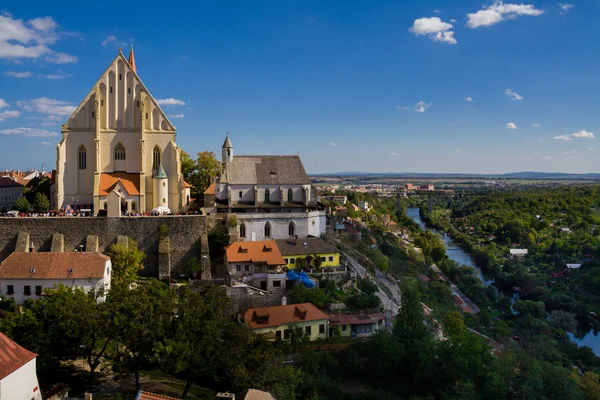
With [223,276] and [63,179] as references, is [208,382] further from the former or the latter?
[63,179]

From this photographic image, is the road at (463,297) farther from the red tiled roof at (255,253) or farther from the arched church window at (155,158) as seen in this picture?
the arched church window at (155,158)

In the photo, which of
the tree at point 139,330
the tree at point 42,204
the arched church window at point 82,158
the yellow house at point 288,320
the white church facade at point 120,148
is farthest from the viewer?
the arched church window at point 82,158

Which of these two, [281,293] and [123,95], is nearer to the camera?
[281,293]

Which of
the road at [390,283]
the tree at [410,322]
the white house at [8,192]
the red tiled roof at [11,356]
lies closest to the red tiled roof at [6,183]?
the white house at [8,192]

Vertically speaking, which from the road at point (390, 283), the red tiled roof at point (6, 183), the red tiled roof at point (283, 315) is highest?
the red tiled roof at point (6, 183)

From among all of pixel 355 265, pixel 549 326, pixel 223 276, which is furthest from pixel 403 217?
pixel 223 276

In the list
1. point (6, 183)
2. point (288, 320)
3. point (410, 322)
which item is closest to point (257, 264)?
point (288, 320)

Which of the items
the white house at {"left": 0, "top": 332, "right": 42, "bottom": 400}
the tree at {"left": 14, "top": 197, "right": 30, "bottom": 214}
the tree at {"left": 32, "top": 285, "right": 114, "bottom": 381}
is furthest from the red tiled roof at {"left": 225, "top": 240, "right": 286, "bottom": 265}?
the white house at {"left": 0, "top": 332, "right": 42, "bottom": 400}

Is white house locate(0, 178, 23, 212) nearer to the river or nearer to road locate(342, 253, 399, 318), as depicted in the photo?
road locate(342, 253, 399, 318)
